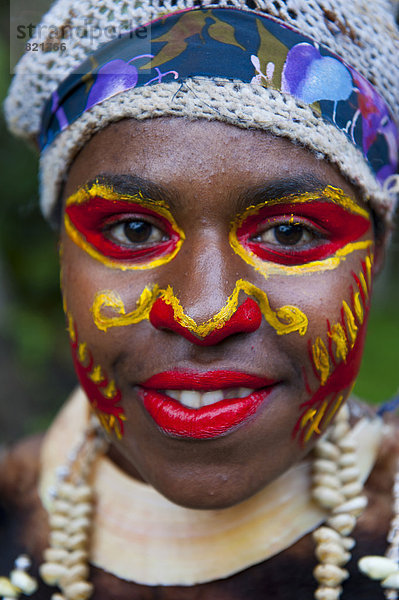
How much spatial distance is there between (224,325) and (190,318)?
8 centimetres

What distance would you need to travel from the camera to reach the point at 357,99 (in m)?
1.72

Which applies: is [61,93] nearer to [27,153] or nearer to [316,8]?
[316,8]


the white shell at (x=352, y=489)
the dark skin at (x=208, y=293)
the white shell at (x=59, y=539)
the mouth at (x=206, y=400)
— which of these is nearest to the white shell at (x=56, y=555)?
the white shell at (x=59, y=539)

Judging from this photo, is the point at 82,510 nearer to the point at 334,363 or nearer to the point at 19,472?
the point at 19,472

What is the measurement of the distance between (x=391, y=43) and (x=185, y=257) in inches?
35.2

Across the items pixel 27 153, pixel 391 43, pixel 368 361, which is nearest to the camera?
pixel 391 43

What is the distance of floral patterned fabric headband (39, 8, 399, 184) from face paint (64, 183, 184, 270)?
250 millimetres

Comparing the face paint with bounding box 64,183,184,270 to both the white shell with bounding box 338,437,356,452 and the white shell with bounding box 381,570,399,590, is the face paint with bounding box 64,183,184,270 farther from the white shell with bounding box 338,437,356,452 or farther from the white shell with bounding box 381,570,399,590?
the white shell with bounding box 381,570,399,590

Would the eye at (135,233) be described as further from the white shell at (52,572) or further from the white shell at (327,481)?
the white shell at (52,572)

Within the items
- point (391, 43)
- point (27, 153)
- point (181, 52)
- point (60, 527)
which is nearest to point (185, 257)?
point (181, 52)

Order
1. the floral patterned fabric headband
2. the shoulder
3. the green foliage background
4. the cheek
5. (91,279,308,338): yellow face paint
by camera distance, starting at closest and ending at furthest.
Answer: (91,279,308,338): yellow face paint, the floral patterned fabric headband, the cheek, the shoulder, the green foliage background

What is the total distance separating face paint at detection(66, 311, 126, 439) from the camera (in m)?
1.77

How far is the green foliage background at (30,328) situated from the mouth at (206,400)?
13.4 ft

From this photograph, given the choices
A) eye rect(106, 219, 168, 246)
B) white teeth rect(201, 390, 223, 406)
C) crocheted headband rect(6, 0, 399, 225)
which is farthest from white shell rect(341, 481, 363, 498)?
eye rect(106, 219, 168, 246)
